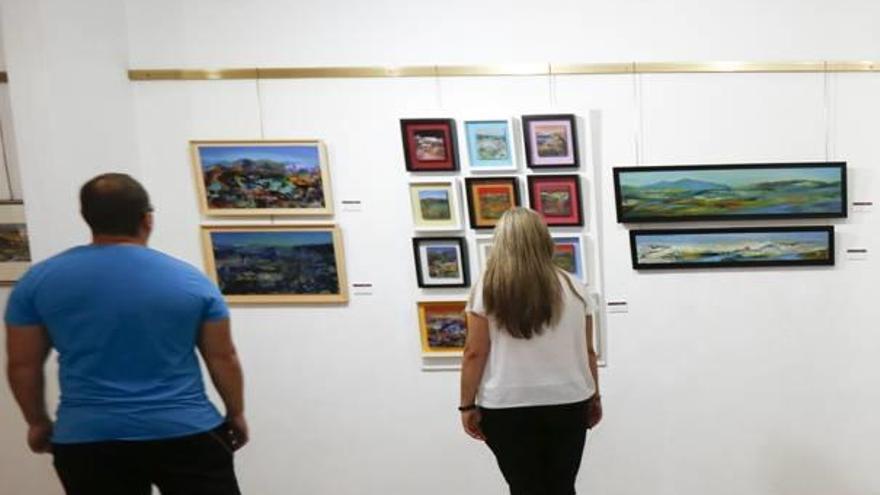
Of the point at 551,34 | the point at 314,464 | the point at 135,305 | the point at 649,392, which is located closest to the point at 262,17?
the point at 551,34

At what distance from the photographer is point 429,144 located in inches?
91.7

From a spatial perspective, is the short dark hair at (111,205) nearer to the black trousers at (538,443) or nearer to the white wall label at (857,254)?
the black trousers at (538,443)

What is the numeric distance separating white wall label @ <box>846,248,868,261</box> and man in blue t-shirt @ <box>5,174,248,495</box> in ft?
8.24

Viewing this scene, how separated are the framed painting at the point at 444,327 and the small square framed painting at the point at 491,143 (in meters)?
0.61

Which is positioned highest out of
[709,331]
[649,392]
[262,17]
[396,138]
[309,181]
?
[262,17]

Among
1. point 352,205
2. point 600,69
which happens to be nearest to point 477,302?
point 352,205

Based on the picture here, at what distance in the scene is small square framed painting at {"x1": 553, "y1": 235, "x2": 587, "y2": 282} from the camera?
234cm

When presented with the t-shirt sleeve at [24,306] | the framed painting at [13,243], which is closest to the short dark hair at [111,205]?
the t-shirt sleeve at [24,306]

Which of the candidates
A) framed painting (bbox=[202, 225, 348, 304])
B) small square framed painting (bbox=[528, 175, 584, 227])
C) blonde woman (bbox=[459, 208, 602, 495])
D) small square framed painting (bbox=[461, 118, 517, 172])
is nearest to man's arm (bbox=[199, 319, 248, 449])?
blonde woman (bbox=[459, 208, 602, 495])

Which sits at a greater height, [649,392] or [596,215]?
[596,215]

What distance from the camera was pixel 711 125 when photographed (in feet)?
7.69

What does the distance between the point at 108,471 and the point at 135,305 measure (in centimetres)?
46

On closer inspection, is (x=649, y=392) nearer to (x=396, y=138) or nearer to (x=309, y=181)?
(x=396, y=138)

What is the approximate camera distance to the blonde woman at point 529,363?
1.63m
